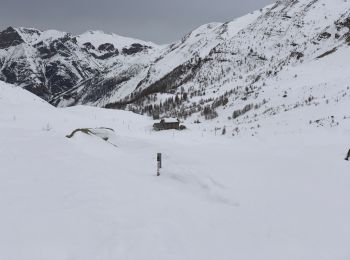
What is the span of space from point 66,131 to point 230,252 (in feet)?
37.7

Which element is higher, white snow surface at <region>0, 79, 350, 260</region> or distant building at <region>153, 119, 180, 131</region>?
distant building at <region>153, 119, 180, 131</region>

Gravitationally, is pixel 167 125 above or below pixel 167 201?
above

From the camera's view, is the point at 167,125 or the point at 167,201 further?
the point at 167,125

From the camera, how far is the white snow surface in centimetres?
746

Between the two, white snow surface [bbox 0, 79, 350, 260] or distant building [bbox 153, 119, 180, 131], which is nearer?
white snow surface [bbox 0, 79, 350, 260]

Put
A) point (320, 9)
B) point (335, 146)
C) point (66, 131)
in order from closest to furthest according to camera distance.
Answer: point (335, 146)
point (66, 131)
point (320, 9)

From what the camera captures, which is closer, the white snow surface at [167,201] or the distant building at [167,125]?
the white snow surface at [167,201]

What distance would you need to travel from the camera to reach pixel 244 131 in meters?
22.7

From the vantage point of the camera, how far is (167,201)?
9.68 meters

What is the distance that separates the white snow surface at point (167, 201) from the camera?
746cm

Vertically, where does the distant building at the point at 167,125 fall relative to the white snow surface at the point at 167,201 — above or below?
above

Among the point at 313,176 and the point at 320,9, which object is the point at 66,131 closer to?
the point at 313,176

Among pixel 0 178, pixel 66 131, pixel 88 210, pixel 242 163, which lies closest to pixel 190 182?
pixel 242 163

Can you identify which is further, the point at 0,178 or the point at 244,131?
the point at 244,131
